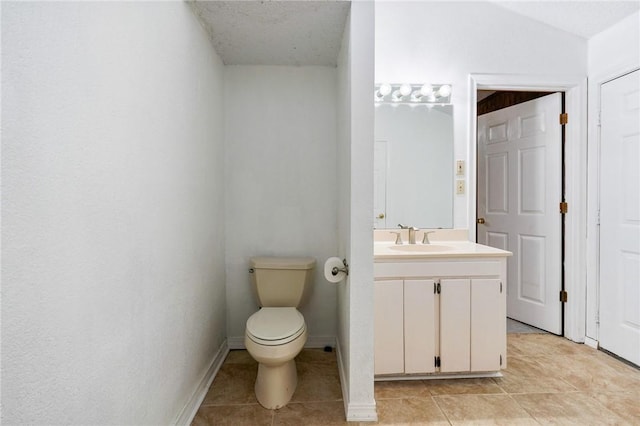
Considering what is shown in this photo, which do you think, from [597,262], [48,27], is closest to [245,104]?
[48,27]

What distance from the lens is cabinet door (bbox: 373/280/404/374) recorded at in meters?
2.03

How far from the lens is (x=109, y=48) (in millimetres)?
1026

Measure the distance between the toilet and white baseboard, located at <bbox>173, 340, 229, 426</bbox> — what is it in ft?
1.01

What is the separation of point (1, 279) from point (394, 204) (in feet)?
7.46

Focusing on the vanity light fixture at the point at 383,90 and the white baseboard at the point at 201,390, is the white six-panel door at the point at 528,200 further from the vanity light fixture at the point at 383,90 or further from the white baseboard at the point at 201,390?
the white baseboard at the point at 201,390

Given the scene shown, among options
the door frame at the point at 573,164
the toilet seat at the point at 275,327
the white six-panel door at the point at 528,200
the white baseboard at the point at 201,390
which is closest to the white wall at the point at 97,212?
the white baseboard at the point at 201,390

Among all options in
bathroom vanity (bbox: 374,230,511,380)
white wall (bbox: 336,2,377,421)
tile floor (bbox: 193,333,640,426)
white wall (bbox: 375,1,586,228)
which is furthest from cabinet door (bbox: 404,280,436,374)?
white wall (bbox: 375,1,586,228)

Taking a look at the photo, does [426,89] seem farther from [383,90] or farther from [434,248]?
[434,248]

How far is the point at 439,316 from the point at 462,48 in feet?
6.67

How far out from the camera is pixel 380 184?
257cm

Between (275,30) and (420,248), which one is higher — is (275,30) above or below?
above

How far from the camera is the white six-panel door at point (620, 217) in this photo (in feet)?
7.50

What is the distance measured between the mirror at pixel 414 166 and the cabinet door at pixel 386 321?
65cm

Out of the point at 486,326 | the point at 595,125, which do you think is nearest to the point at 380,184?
the point at 486,326
